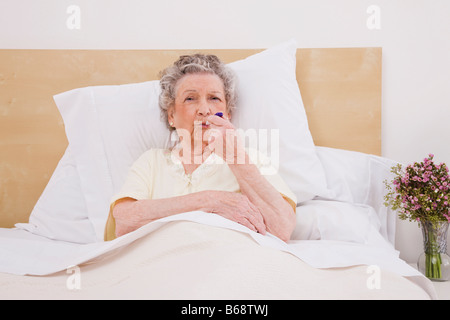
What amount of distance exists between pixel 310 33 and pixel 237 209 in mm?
898

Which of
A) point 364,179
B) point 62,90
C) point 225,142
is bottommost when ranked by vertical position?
point 364,179

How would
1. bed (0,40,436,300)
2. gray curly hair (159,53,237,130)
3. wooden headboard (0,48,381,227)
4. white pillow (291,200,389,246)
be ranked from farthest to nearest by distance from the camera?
wooden headboard (0,48,381,227), gray curly hair (159,53,237,130), white pillow (291,200,389,246), bed (0,40,436,300)

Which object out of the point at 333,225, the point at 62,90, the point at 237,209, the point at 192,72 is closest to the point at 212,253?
the point at 237,209

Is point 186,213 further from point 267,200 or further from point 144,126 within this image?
point 144,126

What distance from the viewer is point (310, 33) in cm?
165

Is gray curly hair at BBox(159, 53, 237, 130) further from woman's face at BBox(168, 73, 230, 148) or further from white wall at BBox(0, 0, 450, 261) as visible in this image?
white wall at BBox(0, 0, 450, 261)

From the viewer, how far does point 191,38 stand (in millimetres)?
1669

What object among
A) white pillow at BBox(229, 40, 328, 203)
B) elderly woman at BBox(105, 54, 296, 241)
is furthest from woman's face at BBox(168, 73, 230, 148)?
white pillow at BBox(229, 40, 328, 203)

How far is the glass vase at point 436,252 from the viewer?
1.32 meters

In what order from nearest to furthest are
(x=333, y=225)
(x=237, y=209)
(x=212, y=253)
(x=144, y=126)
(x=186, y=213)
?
(x=212, y=253)
(x=186, y=213)
(x=237, y=209)
(x=333, y=225)
(x=144, y=126)

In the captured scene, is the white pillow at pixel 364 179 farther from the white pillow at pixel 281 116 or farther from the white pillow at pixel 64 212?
the white pillow at pixel 64 212

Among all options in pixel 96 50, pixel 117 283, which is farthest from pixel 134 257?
pixel 96 50

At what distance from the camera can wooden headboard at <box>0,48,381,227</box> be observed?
160cm

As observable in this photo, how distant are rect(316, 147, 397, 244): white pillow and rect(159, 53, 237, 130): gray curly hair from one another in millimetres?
410
